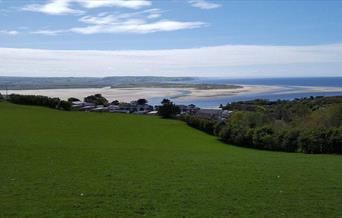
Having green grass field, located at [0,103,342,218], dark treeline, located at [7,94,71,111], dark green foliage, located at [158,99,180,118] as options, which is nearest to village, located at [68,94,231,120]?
dark green foliage, located at [158,99,180,118]

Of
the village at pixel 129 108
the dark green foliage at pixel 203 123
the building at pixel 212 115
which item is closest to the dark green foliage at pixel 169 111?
the village at pixel 129 108

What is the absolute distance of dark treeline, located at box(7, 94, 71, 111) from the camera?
252 feet

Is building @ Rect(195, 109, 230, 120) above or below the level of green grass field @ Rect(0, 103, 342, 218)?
below

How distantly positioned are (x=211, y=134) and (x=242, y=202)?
45.4 metres

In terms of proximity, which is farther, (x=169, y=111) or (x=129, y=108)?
(x=129, y=108)

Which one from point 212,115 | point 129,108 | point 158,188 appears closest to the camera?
point 158,188

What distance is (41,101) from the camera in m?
78.2

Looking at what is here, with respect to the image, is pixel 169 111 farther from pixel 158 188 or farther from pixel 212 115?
pixel 158 188

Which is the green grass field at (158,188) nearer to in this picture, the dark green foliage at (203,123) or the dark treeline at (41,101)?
the dark green foliage at (203,123)

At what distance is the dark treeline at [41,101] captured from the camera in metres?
76.7

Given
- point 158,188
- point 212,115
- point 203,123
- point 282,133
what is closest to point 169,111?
point 212,115

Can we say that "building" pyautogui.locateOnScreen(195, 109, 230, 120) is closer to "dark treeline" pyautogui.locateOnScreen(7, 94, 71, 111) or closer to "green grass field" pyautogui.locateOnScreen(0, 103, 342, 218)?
"dark treeline" pyautogui.locateOnScreen(7, 94, 71, 111)

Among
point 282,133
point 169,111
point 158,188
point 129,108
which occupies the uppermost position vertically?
point 158,188

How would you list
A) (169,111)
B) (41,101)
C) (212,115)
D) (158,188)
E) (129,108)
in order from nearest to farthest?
(158,188) → (169,111) → (212,115) → (41,101) → (129,108)
